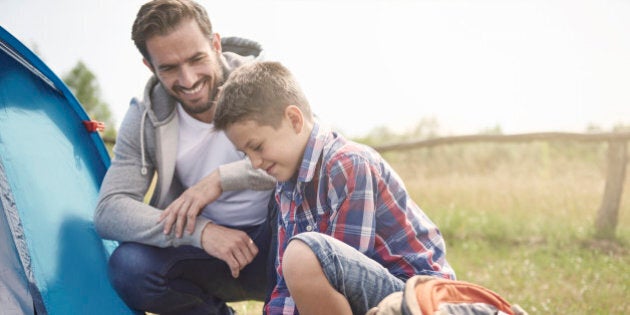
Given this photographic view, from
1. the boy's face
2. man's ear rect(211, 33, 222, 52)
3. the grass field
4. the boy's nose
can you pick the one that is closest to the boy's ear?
the boy's face

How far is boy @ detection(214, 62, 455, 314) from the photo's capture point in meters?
1.67

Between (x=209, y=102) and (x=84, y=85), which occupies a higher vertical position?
(x=209, y=102)

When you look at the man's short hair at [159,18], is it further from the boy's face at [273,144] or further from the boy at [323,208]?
the boy's face at [273,144]

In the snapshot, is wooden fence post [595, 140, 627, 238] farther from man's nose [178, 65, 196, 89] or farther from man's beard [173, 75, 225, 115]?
man's nose [178, 65, 196, 89]

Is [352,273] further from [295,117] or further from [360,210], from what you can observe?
[295,117]

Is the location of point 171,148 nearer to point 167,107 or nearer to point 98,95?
point 167,107

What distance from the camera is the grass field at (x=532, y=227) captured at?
3.26 m

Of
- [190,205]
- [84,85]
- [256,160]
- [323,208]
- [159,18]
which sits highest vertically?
[159,18]

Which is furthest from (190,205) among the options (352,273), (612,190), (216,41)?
(612,190)

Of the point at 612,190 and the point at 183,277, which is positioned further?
the point at 612,190

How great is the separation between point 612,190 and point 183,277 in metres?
3.55

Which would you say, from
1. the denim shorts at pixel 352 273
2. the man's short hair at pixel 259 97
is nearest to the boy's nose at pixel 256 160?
the man's short hair at pixel 259 97

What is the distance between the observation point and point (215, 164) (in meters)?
2.58

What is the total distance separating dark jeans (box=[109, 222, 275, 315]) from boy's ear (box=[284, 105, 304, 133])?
58 cm
